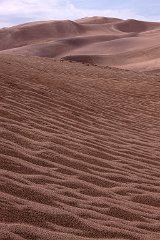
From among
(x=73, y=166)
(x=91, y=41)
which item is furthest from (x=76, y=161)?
(x=91, y=41)

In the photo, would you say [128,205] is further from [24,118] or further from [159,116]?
[159,116]

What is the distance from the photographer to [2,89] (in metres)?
8.13

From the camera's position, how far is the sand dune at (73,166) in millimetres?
3811

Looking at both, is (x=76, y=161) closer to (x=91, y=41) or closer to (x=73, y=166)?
(x=73, y=166)

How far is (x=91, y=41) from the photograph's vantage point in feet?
180

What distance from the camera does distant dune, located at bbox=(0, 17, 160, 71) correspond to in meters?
35.3

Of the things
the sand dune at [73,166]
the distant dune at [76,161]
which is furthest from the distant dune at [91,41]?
the sand dune at [73,166]

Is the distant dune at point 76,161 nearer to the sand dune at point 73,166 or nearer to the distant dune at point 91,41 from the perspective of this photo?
the sand dune at point 73,166

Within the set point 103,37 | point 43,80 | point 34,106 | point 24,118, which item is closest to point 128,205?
point 24,118

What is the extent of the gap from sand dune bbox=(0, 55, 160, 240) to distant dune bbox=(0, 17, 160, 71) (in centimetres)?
1964

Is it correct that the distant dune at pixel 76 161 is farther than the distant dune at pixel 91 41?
No

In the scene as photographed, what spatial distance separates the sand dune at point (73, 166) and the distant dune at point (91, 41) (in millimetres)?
19638

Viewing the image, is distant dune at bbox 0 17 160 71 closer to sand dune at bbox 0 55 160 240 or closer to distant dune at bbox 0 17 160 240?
distant dune at bbox 0 17 160 240

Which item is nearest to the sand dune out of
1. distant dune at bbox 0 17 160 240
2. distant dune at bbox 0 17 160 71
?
distant dune at bbox 0 17 160 240
